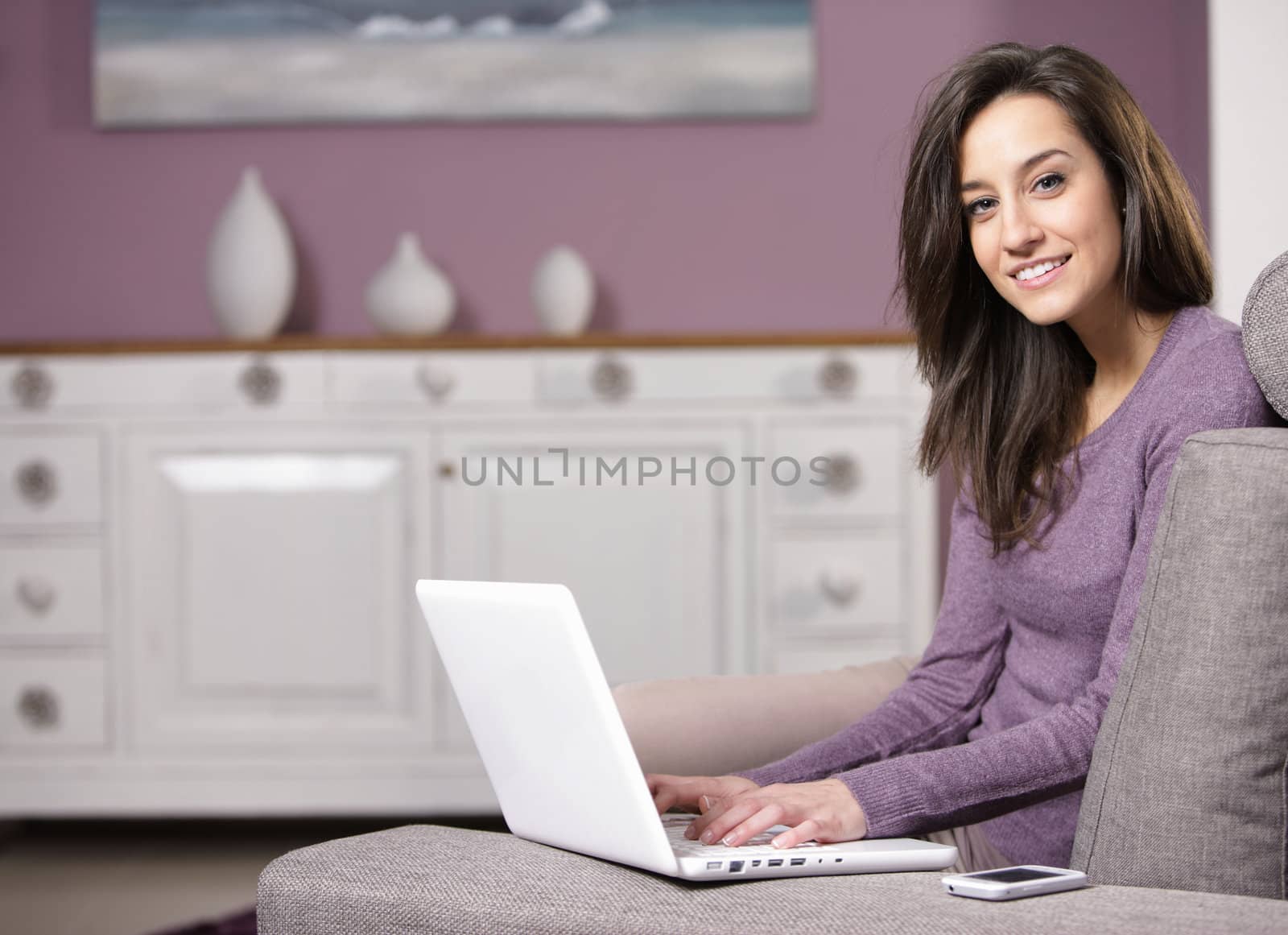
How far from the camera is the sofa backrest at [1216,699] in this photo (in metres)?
0.85

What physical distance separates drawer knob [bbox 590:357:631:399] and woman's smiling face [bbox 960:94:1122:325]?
1.33 m

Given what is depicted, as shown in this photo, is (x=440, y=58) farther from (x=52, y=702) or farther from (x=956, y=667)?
(x=956, y=667)

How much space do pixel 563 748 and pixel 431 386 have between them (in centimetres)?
176

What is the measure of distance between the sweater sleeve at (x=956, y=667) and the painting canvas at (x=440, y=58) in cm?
195

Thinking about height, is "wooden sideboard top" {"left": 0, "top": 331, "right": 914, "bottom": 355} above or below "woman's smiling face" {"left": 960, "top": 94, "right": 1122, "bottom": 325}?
below

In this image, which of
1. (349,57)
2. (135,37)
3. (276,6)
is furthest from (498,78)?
(135,37)

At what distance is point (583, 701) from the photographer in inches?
31.2

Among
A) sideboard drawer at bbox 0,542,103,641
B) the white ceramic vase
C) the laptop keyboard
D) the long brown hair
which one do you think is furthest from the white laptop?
the white ceramic vase

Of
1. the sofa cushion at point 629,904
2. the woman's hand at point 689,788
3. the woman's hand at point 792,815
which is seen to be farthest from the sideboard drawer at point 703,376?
the sofa cushion at point 629,904

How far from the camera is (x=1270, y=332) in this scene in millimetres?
944

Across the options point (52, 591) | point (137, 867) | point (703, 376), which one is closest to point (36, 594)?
Answer: point (52, 591)

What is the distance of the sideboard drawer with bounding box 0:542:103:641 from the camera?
2.53 m

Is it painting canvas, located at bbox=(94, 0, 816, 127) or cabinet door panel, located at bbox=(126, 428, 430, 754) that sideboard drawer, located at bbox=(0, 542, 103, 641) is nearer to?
cabinet door panel, located at bbox=(126, 428, 430, 754)

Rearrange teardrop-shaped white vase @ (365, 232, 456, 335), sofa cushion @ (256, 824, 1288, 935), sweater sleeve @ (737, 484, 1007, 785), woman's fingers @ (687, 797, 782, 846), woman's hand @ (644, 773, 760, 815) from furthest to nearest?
teardrop-shaped white vase @ (365, 232, 456, 335)
sweater sleeve @ (737, 484, 1007, 785)
woman's hand @ (644, 773, 760, 815)
woman's fingers @ (687, 797, 782, 846)
sofa cushion @ (256, 824, 1288, 935)
